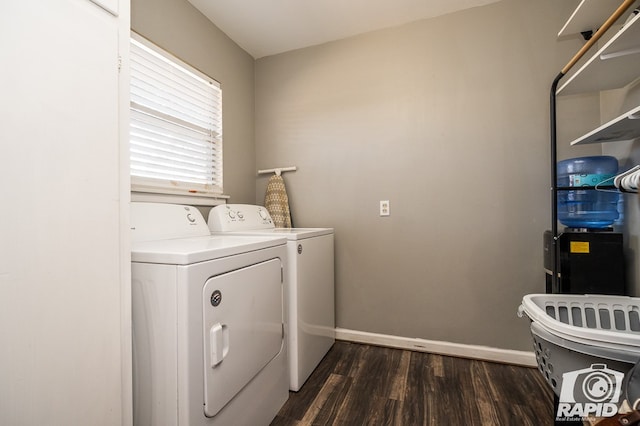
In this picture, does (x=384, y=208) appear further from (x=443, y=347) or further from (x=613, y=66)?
(x=613, y=66)

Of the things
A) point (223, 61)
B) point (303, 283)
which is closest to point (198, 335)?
point (303, 283)

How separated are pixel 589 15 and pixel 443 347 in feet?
7.21

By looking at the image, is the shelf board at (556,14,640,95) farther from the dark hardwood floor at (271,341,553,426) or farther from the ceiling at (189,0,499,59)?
the dark hardwood floor at (271,341,553,426)

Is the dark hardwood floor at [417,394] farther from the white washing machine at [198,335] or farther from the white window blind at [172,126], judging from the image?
the white window blind at [172,126]

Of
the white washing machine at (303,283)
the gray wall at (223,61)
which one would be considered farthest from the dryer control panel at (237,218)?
the gray wall at (223,61)

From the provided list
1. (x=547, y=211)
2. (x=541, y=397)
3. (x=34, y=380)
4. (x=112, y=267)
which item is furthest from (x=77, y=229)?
(x=547, y=211)

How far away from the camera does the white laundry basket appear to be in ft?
3.11

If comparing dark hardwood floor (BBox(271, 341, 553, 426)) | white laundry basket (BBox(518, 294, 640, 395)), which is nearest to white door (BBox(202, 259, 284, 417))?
dark hardwood floor (BBox(271, 341, 553, 426))

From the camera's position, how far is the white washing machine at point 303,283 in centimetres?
162

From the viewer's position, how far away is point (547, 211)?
1.81 meters

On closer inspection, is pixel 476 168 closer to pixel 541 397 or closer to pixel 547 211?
pixel 547 211

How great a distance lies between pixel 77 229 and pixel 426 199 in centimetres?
198

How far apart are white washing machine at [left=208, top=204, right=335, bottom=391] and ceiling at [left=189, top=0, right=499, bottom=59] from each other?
1.40 meters

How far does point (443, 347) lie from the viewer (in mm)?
2021
